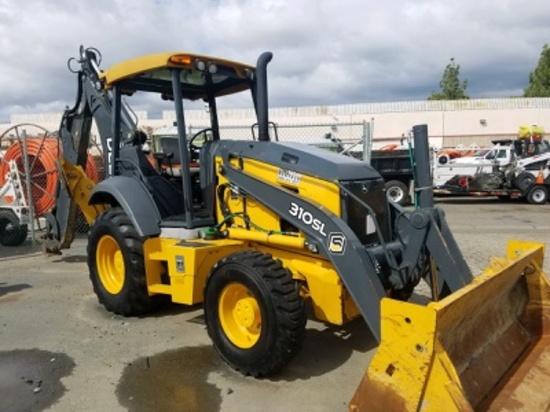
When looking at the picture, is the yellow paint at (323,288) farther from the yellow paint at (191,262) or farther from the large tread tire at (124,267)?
the large tread tire at (124,267)

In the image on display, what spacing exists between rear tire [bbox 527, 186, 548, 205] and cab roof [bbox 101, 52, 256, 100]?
44.5 ft

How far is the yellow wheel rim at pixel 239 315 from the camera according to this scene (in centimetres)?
379

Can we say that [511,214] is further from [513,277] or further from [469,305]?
[469,305]

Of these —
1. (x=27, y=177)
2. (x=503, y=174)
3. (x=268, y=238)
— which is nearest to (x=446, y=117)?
(x=503, y=174)

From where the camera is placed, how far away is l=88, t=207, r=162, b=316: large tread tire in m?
4.86

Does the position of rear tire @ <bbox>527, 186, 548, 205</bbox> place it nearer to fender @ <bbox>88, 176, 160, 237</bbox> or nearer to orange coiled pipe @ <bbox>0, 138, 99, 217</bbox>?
orange coiled pipe @ <bbox>0, 138, 99, 217</bbox>

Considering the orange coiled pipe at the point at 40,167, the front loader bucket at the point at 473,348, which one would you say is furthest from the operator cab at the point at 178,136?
the orange coiled pipe at the point at 40,167

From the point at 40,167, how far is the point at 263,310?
7714mm

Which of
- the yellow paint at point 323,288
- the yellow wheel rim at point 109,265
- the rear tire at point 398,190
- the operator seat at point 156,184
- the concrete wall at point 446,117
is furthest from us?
the concrete wall at point 446,117

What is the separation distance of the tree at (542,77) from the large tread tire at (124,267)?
42.1m

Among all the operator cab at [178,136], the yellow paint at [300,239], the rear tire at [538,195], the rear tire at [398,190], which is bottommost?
the rear tire at [538,195]

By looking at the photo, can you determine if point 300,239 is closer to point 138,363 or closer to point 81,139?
point 138,363

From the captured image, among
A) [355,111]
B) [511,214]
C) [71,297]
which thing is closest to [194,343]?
[71,297]

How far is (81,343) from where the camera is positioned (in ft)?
15.1
